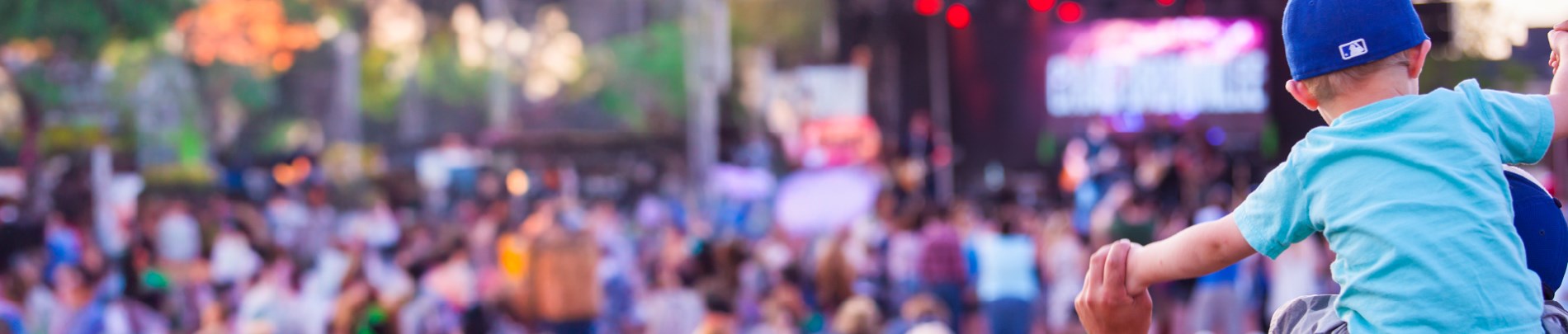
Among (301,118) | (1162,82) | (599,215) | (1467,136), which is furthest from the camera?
(301,118)

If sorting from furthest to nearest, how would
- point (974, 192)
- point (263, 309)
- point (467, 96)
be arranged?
point (467, 96)
point (974, 192)
point (263, 309)

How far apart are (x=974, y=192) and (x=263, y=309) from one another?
758cm

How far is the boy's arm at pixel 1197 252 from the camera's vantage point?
4.44ft

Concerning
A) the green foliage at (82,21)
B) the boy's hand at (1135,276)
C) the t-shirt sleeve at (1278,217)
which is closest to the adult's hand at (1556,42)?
the t-shirt sleeve at (1278,217)

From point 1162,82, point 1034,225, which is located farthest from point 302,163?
point 1162,82

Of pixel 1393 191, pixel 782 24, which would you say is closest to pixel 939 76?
pixel 782 24

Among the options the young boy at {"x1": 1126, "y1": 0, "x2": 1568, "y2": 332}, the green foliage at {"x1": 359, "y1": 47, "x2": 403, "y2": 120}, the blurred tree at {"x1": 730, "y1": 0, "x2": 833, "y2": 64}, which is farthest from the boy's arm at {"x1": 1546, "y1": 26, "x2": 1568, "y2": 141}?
the green foliage at {"x1": 359, "y1": 47, "x2": 403, "y2": 120}

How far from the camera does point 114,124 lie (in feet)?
43.3

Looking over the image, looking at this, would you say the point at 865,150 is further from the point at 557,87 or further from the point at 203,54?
the point at 203,54

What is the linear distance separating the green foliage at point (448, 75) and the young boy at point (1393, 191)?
15318 millimetres

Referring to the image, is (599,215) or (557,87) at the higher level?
(557,87)

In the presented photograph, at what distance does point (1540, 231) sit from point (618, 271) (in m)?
8.52

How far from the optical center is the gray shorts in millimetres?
1366

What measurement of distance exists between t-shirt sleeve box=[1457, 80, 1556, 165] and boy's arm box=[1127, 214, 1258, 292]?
269mm
